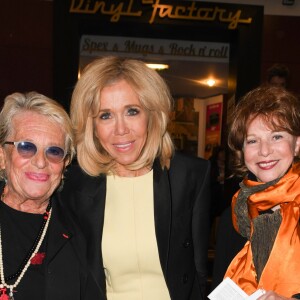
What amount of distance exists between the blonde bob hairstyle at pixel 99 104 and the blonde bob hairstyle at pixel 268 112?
1.60 feet

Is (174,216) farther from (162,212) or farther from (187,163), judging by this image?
(187,163)

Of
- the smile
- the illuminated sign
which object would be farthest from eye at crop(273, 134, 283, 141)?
the illuminated sign

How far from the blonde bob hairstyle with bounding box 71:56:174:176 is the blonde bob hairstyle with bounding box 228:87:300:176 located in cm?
49

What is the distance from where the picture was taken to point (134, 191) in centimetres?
321

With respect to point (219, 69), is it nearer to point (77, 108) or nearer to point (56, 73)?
point (56, 73)

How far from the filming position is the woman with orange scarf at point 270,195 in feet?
8.82

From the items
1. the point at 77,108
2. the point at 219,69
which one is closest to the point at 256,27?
the point at 219,69

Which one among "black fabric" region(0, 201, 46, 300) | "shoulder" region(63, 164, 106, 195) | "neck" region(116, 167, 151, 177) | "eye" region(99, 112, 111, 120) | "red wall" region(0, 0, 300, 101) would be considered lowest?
"black fabric" region(0, 201, 46, 300)

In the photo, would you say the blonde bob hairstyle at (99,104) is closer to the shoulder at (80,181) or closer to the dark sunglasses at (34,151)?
the shoulder at (80,181)

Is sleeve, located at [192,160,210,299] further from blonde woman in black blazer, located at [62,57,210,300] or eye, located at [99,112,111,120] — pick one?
eye, located at [99,112,111,120]

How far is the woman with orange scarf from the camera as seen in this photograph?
8.82 ft

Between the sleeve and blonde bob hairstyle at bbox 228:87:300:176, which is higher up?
blonde bob hairstyle at bbox 228:87:300:176

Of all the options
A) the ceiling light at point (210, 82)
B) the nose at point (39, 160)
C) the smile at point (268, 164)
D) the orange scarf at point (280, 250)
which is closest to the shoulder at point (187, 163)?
the orange scarf at point (280, 250)

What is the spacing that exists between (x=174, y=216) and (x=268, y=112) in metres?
0.87
